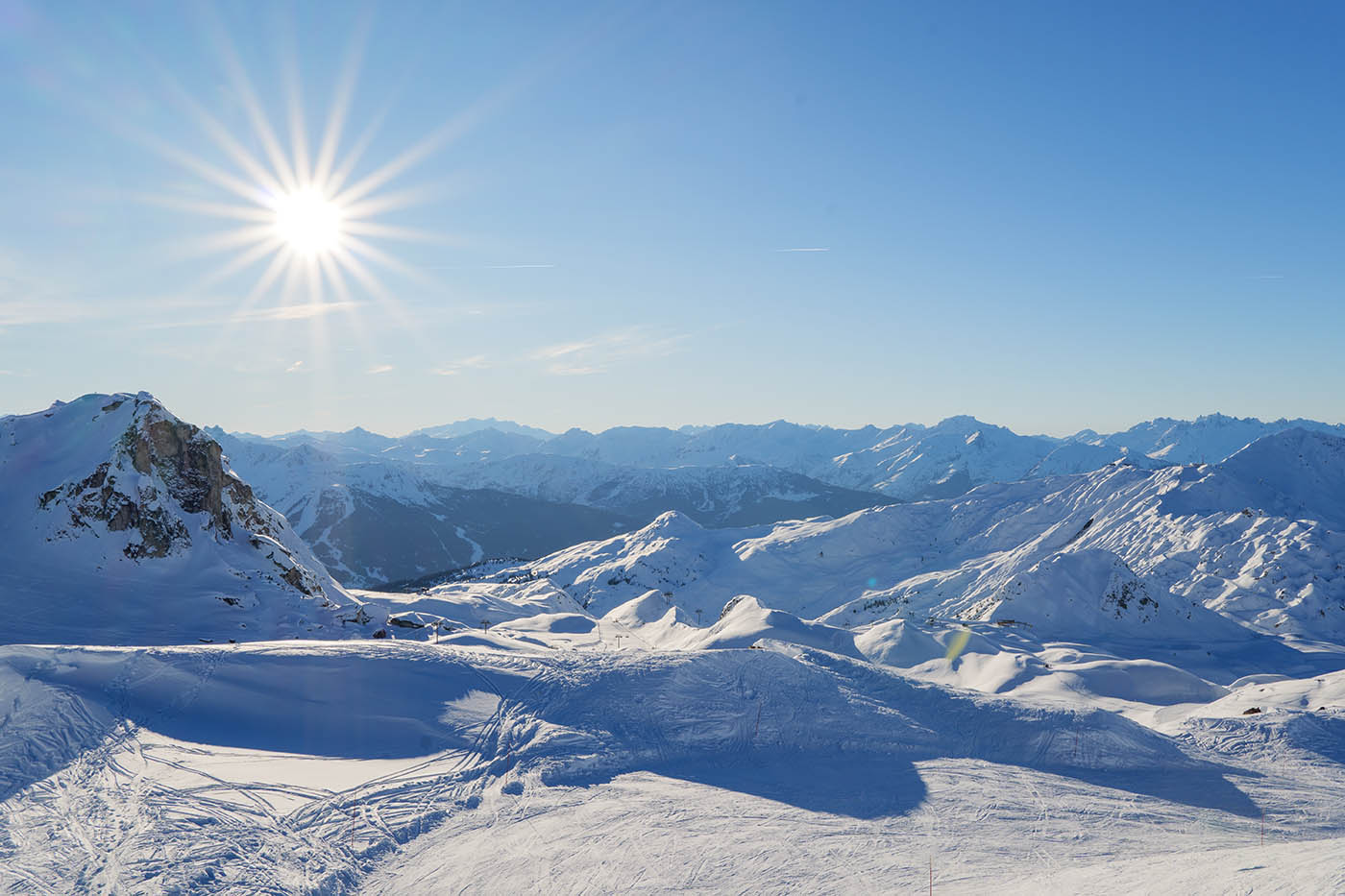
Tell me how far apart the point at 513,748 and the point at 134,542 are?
2464 centimetres

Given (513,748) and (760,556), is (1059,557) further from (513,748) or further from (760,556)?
(513,748)

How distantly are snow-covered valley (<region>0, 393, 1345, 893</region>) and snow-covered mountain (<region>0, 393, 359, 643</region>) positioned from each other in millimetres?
122

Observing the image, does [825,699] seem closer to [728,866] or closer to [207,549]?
[728,866]

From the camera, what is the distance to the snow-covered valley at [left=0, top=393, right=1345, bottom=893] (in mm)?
9406

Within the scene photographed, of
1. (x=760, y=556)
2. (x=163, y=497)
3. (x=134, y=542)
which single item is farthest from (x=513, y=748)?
(x=760, y=556)

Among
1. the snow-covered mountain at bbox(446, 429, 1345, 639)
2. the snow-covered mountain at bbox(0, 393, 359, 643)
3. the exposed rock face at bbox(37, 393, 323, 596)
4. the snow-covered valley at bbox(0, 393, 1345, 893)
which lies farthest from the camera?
the snow-covered mountain at bbox(446, 429, 1345, 639)

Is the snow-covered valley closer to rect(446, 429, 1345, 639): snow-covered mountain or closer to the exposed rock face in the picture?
the exposed rock face

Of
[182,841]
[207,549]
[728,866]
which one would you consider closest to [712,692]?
[728,866]

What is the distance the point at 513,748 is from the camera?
44.2ft

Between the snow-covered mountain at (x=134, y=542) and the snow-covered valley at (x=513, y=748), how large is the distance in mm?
122

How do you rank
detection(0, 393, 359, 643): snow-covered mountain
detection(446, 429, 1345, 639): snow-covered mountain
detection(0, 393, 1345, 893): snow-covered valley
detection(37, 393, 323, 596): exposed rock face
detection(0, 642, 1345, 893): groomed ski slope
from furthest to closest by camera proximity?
detection(446, 429, 1345, 639): snow-covered mountain, detection(37, 393, 323, 596): exposed rock face, detection(0, 393, 359, 643): snow-covered mountain, detection(0, 393, 1345, 893): snow-covered valley, detection(0, 642, 1345, 893): groomed ski slope

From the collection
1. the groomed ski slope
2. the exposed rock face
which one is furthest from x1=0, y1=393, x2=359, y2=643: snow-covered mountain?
the groomed ski slope

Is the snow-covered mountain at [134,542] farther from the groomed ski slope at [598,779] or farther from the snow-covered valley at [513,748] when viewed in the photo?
the groomed ski slope at [598,779]

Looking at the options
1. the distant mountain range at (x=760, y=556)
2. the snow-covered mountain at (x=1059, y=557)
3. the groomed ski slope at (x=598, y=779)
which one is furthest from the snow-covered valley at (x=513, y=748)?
the snow-covered mountain at (x=1059, y=557)
